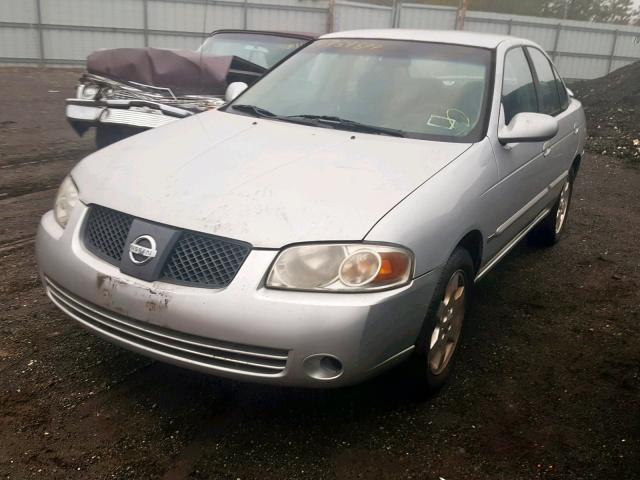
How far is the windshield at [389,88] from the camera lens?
3562mm

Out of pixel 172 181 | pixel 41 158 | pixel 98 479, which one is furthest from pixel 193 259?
pixel 41 158

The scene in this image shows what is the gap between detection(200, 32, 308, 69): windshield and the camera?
7684 millimetres

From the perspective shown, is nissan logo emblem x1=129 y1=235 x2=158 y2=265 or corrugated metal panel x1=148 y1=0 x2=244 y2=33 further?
corrugated metal panel x1=148 y1=0 x2=244 y2=33

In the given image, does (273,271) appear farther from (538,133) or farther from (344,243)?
(538,133)

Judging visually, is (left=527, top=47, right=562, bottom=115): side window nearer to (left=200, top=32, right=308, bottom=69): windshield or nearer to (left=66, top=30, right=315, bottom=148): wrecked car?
(left=66, top=30, right=315, bottom=148): wrecked car

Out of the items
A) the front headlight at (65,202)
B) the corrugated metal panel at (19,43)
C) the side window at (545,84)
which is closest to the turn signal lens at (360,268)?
the front headlight at (65,202)

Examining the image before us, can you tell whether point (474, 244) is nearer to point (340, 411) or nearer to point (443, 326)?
point (443, 326)

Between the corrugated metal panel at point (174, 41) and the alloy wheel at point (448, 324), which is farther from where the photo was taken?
the corrugated metal panel at point (174, 41)

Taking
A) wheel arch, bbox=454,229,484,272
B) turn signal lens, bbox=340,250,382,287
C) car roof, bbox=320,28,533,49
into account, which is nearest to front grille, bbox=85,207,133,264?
turn signal lens, bbox=340,250,382,287

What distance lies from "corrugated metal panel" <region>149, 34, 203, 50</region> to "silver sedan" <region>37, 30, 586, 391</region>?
58.7 ft

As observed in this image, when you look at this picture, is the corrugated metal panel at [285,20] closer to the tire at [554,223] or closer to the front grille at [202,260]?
the tire at [554,223]

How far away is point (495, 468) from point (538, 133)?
70.6 inches

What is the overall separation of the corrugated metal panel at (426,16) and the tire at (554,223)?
1972 centimetres

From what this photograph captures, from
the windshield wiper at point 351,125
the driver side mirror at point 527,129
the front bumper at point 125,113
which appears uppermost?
the driver side mirror at point 527,129
